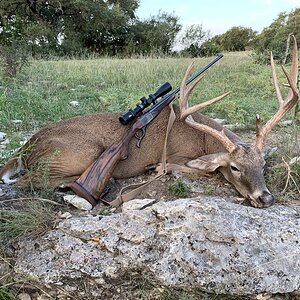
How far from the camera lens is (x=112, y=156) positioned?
4.05m

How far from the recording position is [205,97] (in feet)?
24.5

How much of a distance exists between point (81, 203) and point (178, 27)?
93.4ft

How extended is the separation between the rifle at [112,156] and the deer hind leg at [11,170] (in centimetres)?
67

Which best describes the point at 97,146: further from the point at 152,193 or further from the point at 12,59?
the point at 12,59

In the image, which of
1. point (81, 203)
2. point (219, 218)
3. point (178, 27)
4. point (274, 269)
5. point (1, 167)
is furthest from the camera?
point (178, 27)

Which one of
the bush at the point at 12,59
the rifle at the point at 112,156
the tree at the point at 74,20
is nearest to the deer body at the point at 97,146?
the rifle at the point at 112,156

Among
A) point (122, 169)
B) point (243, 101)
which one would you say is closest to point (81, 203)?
point (122, 169)

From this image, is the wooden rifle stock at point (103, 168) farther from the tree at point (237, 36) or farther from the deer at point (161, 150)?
the tree at point (237, 36)

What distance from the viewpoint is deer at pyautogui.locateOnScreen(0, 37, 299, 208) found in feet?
12.7

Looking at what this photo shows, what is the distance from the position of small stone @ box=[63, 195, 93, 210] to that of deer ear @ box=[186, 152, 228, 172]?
1.09m

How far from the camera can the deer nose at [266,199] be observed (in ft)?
11.4

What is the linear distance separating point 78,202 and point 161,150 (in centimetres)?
113

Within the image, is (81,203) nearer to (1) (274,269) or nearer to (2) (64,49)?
(1) (274,269)

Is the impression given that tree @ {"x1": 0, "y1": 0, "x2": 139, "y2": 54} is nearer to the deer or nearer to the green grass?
the green grass
